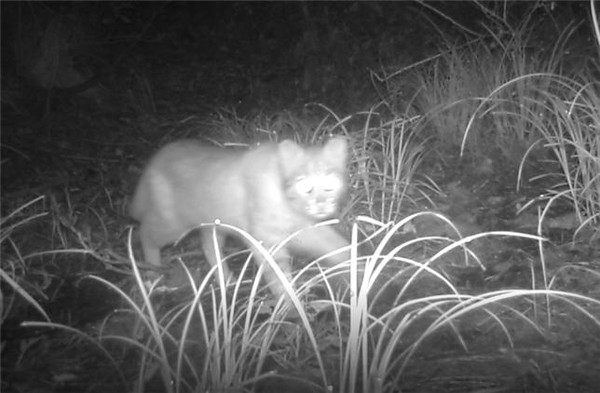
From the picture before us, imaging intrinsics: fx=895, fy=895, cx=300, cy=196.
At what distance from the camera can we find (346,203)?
204cm

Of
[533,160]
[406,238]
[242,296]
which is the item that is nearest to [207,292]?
[242,296]

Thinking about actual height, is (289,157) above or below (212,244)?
above

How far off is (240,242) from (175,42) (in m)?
0.67

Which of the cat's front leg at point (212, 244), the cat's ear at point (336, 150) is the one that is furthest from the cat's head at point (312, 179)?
the cat's front leg at point (212, 244)

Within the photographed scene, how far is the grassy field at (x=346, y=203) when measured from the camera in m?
1.80

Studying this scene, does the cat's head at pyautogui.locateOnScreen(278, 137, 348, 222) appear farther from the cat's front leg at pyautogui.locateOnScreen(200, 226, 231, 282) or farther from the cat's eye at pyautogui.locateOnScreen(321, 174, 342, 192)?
the cat's front leg at pyautogui.locateOnScreen(200, 226, 231, 282)

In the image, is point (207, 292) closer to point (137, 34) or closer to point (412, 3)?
point (137, 34)

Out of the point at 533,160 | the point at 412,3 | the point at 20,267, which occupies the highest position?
the point at 412,3

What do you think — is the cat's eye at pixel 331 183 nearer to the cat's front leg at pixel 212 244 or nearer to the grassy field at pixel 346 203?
the grassy field at pixel 346 203

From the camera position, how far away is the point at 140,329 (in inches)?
72.7

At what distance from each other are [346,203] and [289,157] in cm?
18

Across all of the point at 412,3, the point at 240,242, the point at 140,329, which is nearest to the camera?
the point at 140,329

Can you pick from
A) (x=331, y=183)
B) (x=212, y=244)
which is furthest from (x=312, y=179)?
(x=212, y=244)

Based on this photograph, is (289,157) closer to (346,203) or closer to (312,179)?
(312,179)
